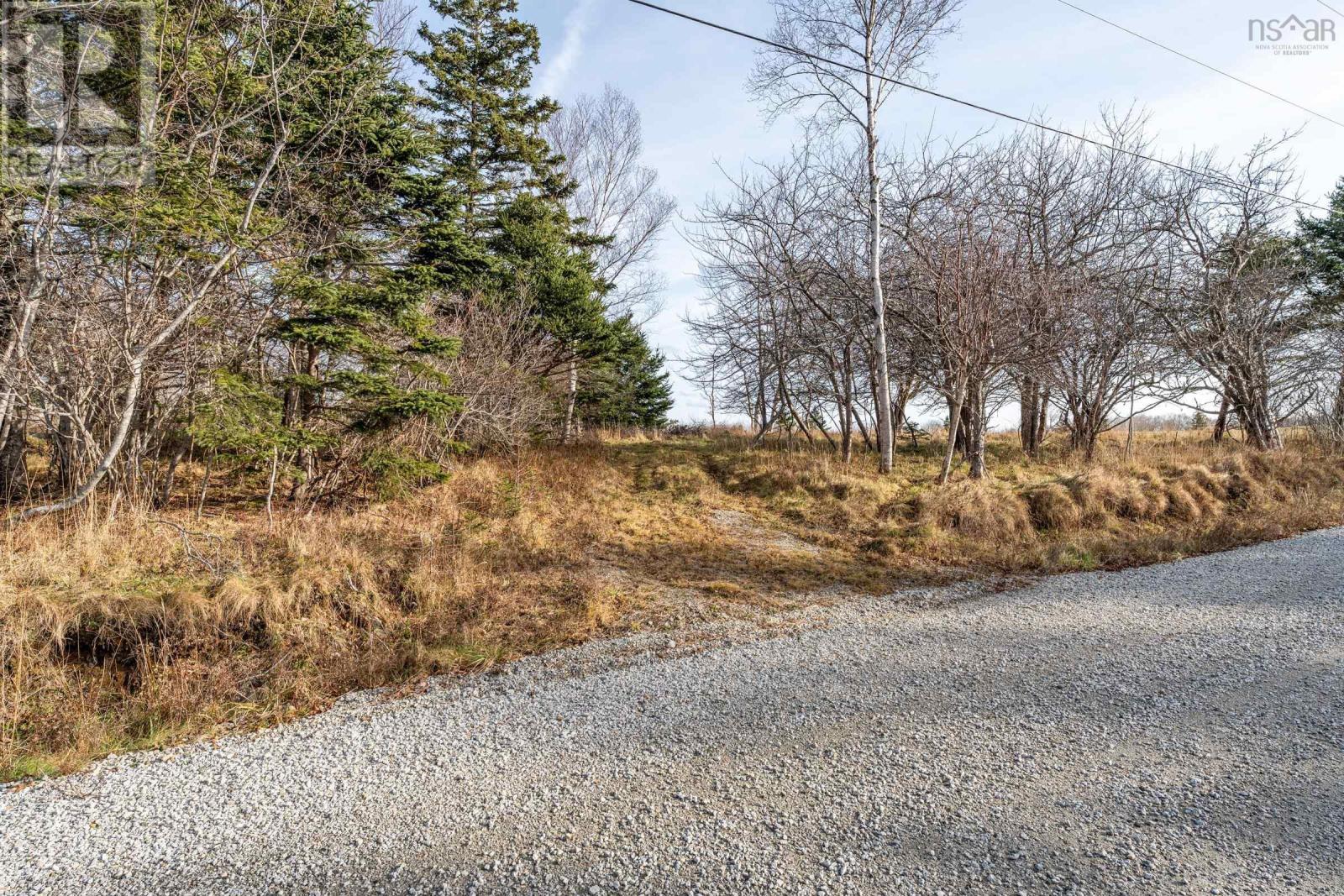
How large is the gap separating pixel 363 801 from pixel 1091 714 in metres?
3.96

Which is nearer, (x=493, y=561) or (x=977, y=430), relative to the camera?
(x=493, y=561)

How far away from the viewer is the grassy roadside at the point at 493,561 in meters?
4.07

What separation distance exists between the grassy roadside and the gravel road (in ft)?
2.38

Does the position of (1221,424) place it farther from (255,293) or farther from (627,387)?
(255,293)

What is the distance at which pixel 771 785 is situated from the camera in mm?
2795

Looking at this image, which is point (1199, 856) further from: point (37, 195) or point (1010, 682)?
point (37, 195)

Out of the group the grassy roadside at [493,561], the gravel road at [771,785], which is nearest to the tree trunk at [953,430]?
the grassy roadside at [493,561]

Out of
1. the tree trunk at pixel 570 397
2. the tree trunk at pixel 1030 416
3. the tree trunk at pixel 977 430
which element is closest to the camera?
the tree trunk at pixel 977 430

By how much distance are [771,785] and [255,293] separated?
8.12 m

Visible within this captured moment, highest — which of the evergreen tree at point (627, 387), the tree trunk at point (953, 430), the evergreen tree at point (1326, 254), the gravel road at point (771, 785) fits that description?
the evergreen tree at point (1326, 254)

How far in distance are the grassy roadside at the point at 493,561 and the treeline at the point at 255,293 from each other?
3.25 ft

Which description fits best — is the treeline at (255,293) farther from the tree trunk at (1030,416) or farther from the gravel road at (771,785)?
the tree trunk at (1030,416)

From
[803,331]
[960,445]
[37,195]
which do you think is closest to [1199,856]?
[37,195]

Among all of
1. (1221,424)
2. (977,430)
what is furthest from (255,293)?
(1221,424)
